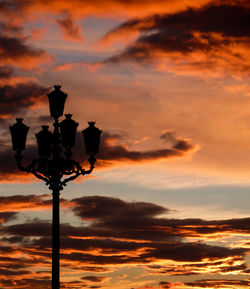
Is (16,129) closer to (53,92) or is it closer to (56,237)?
(53,92)

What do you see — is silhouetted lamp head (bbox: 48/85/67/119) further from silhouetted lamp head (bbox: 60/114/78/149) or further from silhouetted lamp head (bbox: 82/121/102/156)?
silhouetted lamp head (bbox: 82/121/102/156)

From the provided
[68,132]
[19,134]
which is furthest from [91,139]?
[19,134]

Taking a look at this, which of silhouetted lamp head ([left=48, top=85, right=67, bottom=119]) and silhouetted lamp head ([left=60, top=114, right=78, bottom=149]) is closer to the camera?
silhouetted lamp head ([left=60, top=114, right=78, bottom=149])

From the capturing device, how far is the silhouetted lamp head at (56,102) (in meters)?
14.9

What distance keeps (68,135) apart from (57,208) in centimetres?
176

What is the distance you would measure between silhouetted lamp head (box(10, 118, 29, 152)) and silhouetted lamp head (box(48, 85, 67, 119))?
0.79 m

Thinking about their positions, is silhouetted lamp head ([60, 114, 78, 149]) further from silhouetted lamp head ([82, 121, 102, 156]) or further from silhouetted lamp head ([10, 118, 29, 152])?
silhouetted lamp head ([10, 118, 29, 152])

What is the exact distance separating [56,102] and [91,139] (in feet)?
3.99

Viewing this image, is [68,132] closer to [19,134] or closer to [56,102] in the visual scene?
[56,102]

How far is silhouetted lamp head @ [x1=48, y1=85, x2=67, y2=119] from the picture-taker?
49.0 feet

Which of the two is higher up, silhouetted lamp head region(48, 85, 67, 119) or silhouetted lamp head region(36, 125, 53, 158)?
silhouetted lamp head region(48, 85, 67, 119)

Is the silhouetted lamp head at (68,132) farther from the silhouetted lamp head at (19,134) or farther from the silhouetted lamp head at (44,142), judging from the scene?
the silhouetted lamp head at (19,134)

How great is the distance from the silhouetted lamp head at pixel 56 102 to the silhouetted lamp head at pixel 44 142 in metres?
0.46

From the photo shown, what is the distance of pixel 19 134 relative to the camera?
15.2 metres
